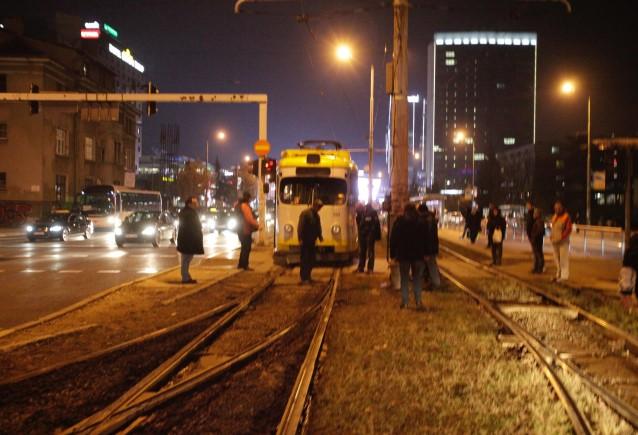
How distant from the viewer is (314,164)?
1855cm

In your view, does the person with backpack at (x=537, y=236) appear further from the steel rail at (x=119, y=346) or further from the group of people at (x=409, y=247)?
the steel rail at (x=119, y=346)

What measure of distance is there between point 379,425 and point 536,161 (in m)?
104

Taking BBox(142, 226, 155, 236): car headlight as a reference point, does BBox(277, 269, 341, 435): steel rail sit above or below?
below

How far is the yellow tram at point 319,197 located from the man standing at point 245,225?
52.7 inches

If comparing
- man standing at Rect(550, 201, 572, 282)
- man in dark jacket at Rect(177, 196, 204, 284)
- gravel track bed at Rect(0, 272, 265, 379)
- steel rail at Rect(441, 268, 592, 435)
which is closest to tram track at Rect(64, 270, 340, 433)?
gravel track bed at Rect(0, 272, 265, 379)

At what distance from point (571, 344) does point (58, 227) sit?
98.5ft

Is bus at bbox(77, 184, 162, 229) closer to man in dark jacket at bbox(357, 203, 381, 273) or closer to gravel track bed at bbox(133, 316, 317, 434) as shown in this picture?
man in dark jacket at bbox(357, 203, 381, 273)

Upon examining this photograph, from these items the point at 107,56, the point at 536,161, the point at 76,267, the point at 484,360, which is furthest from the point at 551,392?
the point at 107,56

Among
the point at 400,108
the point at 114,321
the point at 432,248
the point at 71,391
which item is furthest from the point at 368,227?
the point at 71,391

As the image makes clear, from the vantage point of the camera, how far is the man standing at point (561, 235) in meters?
14.7

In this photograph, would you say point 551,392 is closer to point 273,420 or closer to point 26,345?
point 273,420

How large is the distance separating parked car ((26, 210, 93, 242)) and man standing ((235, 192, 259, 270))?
62.3 ft

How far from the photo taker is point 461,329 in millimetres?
9086

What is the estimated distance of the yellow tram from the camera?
18.5 m
